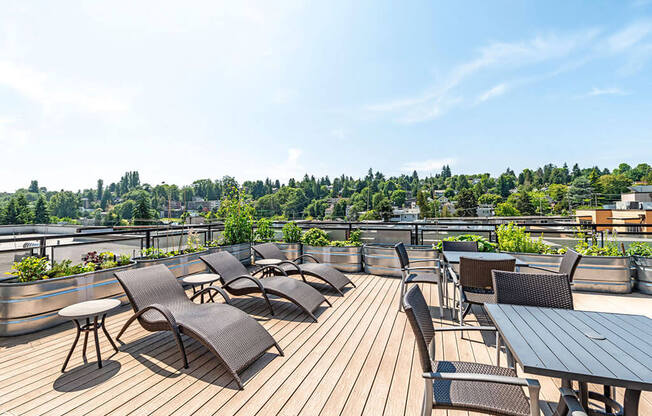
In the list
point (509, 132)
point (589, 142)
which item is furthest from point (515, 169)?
point (509, 132)

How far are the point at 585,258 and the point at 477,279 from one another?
3327mm

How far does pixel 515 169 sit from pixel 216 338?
14841cm

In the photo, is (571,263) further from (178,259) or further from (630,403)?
(178,259)

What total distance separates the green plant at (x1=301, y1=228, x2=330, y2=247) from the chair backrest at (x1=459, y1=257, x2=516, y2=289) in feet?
12.2

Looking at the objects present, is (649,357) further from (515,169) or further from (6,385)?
(515,169)

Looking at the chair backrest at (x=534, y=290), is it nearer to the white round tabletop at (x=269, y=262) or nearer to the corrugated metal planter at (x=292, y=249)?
the white round tabletop at (x=269, y=262)

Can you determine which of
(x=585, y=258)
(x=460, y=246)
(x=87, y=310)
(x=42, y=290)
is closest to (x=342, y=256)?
(x=460, y=246)

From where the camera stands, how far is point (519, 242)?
540cm

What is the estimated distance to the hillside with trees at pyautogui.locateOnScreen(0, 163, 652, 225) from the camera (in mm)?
47469

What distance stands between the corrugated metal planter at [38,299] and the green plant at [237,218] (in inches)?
117

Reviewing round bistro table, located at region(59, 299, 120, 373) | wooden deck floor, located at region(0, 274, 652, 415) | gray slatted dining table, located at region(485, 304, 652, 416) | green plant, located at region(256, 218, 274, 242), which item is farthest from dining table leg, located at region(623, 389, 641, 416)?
green plant, located at region(256, 218, 274, 242)

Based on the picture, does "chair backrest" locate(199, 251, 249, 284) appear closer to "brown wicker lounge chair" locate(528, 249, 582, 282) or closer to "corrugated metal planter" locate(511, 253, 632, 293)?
"brown wicker lounge chair" locate(528, 249, 582, 282)

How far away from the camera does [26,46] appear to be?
6.42m

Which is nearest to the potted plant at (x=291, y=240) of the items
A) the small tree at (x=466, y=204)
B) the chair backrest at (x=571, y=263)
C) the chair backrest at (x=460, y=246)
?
the chair backrest at (x=460, y=246)
